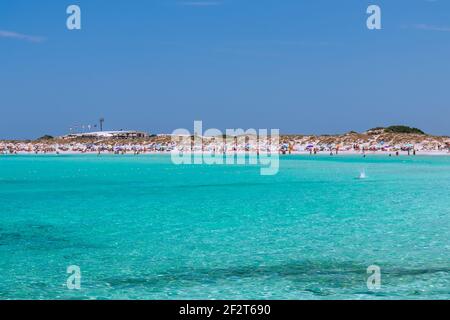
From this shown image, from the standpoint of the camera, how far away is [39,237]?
68.3 ft

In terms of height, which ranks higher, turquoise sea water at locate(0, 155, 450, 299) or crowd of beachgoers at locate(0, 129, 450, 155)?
crowd of beachgoers at locate(0, 129, 450, 155)

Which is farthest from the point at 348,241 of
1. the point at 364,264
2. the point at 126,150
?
the point at 126,150

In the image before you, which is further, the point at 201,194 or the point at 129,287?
the point at 201,194

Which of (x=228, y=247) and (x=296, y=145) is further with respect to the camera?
(x=296, y=145)

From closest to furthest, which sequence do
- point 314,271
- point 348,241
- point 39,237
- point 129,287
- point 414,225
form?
1. point 129,287
2. point 314,271
3. point 348,241
4. point 39,237
5. point 414,225

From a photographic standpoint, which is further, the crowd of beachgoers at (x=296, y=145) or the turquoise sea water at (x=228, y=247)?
the crowd of beachgoers at (x=296, y=145)

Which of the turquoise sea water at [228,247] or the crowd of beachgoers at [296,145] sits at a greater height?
the crowd of beachgoers at [296,145]

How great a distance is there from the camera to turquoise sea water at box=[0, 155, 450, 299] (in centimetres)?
1349

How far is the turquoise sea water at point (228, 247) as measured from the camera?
1349cm

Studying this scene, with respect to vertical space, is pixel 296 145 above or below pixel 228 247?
above

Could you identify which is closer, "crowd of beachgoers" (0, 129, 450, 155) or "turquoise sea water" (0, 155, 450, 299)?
"turquoise sea water" (0, 155, 450, 299)

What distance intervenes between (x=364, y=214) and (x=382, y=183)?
20376 mm

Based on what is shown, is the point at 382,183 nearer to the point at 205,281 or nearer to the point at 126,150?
the point at 205,281

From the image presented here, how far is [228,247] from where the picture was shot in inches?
722
